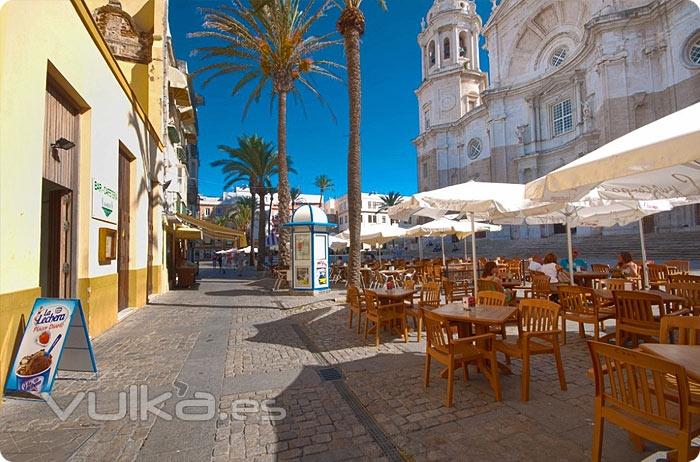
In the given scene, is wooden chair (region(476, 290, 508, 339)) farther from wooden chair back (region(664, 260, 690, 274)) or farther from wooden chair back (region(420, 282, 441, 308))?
wooden chair back (region(664, 260, 690, 274))

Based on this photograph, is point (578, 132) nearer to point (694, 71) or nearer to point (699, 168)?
point (694, 71)

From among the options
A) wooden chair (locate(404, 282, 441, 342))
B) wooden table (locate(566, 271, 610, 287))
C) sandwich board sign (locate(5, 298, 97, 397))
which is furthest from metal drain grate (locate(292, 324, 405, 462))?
wooden table (locate(566, 271, 610, 287))

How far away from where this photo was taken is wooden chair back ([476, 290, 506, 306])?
516 cm

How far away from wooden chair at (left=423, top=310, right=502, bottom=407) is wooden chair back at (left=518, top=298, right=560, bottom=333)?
513 millimetres

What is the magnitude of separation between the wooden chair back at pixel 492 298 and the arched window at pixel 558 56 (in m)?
39.5

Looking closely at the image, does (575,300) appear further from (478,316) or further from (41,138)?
(41,138)

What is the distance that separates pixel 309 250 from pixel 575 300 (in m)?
8.50

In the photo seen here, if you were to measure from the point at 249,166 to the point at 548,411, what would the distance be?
29073 millimetres

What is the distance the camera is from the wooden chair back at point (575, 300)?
5715 mm

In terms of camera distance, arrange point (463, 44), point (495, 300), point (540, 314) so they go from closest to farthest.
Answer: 1. point (540, 314)
2. point (495, 300)
3. point (463, 44)

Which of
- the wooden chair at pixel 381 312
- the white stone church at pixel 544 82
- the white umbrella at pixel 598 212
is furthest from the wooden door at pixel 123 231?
the white stone church at pixel 544 82

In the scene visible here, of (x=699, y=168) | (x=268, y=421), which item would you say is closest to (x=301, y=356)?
(x=268, y=421)

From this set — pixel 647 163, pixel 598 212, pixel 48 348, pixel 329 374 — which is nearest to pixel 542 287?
pixel 598 212

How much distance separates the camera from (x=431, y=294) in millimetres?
6699
